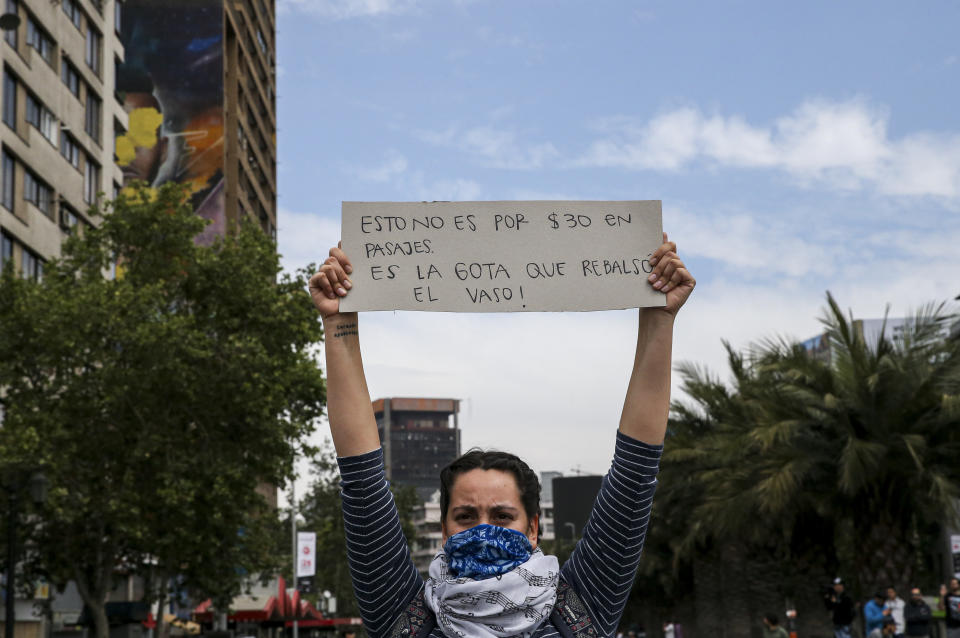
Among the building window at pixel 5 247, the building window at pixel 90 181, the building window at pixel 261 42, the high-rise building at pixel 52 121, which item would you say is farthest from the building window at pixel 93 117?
the building window at pixel 261 42

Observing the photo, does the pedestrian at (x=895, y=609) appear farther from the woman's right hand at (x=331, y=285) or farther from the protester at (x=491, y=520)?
the woman's right hand at (x=331, y=285)

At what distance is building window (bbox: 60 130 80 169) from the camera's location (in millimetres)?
39259

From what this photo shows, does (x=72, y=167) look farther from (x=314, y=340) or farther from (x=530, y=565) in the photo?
(x=530, y=565)

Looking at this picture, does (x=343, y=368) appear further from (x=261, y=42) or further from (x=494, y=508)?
(x=261, y=42)

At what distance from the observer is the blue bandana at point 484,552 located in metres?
2.67

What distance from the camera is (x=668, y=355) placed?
310cm

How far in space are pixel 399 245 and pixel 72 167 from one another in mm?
39045

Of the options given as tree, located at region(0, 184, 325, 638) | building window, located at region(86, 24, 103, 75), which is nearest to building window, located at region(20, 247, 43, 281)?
tree, located at region(0, 184, 325, 638)

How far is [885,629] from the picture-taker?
1933cm

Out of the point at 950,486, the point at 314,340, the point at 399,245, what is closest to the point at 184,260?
the point at 314,340

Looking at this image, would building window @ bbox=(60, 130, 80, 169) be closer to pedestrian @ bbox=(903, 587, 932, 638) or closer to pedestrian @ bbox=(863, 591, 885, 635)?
pedestrian @ bbox=(863, 591, 885, 635)

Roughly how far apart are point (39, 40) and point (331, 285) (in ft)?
122

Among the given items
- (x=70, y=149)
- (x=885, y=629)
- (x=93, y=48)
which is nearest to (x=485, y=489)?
(x=885, y=629)

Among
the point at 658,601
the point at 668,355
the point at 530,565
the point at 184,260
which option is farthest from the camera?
the point at 658,601
